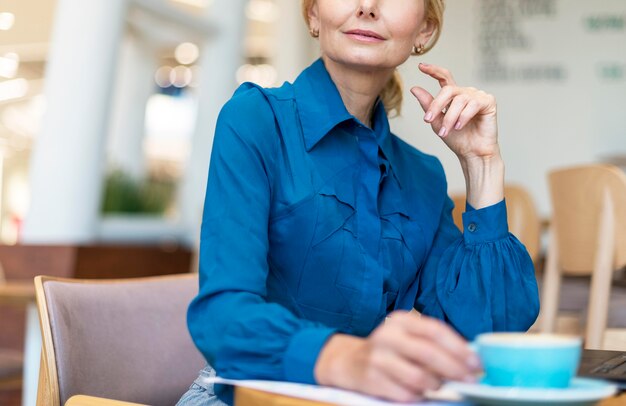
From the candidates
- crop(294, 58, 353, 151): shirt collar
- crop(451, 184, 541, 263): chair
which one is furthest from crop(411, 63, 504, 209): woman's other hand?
crop(451, 184, 541, 263): chair

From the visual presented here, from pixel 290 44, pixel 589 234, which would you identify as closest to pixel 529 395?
pixel 589 234

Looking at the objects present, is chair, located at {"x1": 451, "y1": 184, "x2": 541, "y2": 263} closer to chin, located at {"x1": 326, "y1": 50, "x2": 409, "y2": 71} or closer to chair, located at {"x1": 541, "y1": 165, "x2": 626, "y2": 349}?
chair, located at {"x1": 541, "y1": 165, "x2": 626, "y2": 349}

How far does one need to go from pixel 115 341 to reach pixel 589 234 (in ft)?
6.64

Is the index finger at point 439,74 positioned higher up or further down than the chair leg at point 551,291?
higher up

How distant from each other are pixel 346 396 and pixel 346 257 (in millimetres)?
407

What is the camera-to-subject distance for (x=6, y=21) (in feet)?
17.4

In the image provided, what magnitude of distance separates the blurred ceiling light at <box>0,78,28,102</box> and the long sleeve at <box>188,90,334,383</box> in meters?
7.98

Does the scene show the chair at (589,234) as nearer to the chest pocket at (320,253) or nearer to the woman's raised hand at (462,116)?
the woman's raised hand at (462,116)

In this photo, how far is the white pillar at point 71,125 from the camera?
385cm

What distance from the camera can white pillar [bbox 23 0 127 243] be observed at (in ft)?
12.6

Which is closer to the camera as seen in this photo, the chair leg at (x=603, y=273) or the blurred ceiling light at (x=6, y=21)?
the chair leg at (x=603, y=273)

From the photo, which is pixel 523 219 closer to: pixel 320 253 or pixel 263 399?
pixel 320 253

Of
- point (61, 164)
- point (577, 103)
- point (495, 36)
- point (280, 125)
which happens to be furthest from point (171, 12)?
point (280, 125)

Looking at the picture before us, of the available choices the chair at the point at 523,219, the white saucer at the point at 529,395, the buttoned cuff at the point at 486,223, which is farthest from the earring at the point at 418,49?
the chair at the point at 523,219
